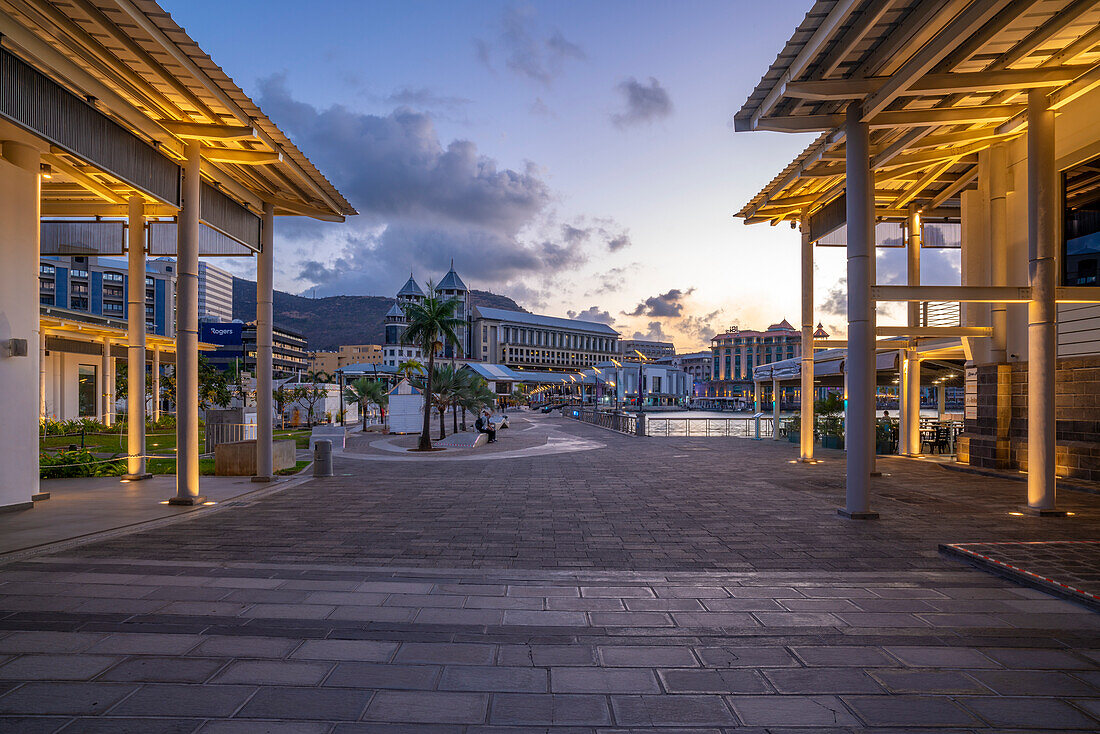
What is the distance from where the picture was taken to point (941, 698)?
356cm

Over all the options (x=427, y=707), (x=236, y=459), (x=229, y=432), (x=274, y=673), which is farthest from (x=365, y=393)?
(x=427, y=707)

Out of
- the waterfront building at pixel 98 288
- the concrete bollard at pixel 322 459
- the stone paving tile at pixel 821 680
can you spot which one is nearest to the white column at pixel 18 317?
the concrete bollard at pixel 322 459

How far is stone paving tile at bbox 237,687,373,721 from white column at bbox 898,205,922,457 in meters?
18.1

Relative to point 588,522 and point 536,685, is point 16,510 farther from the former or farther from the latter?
point 536,685

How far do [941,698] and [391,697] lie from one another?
3.41 m

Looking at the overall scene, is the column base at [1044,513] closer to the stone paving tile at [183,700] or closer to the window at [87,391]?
the stone paving tile at [183,700]

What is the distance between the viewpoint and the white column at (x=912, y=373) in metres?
17.4

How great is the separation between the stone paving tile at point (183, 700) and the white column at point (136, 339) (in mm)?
11024

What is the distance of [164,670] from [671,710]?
3.34 metres

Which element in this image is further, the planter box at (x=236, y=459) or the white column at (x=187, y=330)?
the planter box at (x=236, y=459)

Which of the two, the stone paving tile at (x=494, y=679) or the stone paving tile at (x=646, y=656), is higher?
the stone paving tile at (x=494, y=679)

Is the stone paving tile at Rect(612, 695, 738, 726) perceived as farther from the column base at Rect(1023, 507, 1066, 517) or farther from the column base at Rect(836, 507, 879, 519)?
the column base at Rect(1023, 507, 1066, 517)

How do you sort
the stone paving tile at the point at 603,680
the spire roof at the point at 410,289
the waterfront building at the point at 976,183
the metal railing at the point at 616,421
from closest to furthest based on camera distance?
the stone paving tile at the point at 603,680
the waterfront building at the point at 976,183
the metal railing at the point at 616,421
the spire roof at the point at 410,289

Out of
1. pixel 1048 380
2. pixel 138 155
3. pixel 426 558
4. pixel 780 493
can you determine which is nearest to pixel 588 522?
pixel 426 558
